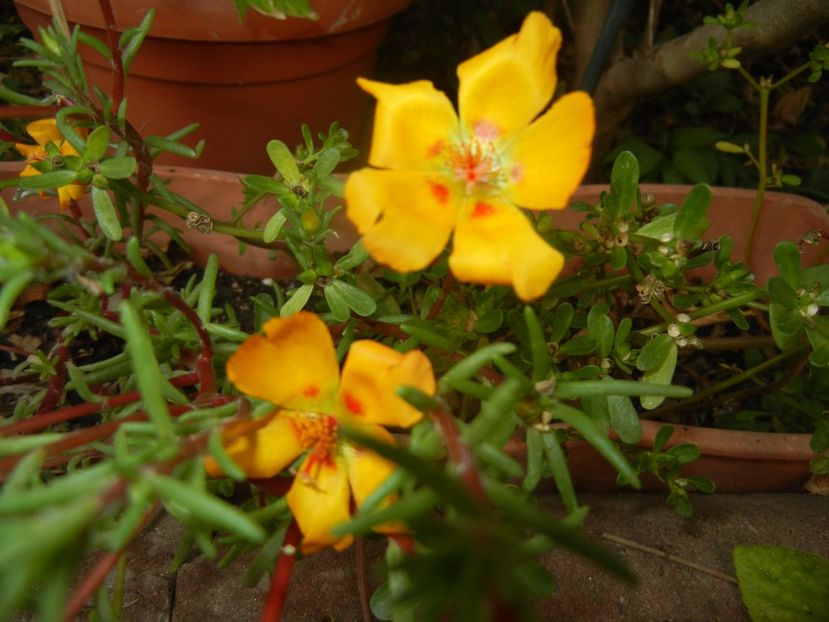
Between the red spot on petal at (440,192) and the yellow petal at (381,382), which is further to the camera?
the red spot on petal at (440,192)

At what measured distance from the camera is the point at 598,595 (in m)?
1.12

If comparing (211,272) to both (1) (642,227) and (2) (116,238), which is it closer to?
(2) (116,238)

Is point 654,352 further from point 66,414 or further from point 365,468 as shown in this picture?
point 66,414

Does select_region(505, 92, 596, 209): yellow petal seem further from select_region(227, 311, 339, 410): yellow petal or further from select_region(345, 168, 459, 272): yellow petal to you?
select_region(227, 311, 339, 410): yellow petal

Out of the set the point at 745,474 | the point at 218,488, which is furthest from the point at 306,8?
the point at 745,474

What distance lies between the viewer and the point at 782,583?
1.09 metres

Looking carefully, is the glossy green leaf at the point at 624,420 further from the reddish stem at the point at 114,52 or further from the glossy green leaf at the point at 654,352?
the reddish stem at the point at 114,52

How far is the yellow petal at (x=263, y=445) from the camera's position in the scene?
0.73 metres

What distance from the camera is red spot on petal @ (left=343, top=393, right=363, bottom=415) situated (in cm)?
78

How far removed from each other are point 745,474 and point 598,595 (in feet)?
1.24

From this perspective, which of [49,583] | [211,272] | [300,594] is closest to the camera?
[49,583]

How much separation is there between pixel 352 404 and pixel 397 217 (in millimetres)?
213

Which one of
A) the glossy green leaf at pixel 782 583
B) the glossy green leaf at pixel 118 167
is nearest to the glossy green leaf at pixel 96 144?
the glossy green leaf at pixel 118 167

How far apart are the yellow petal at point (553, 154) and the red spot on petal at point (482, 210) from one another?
27mm
